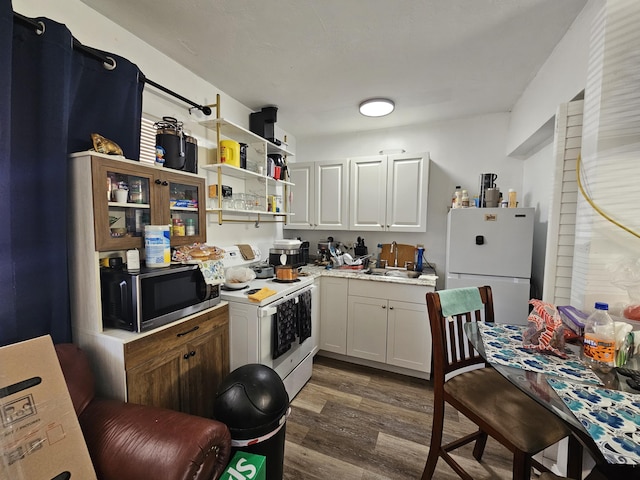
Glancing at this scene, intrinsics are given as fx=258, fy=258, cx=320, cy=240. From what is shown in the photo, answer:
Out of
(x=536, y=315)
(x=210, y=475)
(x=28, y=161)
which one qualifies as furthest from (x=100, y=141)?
(x=536, y=315)

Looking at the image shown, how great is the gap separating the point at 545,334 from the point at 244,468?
137 centimetres

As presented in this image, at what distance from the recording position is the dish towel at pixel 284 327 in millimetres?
1878

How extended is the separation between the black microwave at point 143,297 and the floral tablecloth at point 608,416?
169 cm

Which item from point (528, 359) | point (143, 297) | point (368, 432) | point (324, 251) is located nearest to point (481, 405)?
point (528, 359)

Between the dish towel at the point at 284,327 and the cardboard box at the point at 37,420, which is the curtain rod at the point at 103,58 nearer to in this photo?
the cardboard box at the point at 37,420

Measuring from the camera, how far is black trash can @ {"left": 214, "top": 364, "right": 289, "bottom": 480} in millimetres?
1238

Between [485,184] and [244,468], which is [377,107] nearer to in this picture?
[485,184]

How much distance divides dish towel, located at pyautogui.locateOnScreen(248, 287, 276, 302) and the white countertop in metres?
0.72

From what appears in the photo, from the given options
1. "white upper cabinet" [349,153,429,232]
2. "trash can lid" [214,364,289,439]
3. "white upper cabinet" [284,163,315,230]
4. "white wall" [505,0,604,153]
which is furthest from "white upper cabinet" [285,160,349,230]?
"trash can lid" [214,364,289,439]

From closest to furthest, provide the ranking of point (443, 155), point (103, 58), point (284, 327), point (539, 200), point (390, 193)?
point (103, 58) < point (284, 327) < point (539, 200) < point (390, 193) < point (443, 155)

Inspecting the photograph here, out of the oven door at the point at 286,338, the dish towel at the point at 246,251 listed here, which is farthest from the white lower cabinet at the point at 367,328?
the dish towel at the point at 246,251

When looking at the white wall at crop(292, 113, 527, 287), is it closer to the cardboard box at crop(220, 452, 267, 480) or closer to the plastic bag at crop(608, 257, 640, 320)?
the plastic bag at crop(608, 257, 640, 320)

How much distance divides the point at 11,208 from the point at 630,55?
2.86 metres

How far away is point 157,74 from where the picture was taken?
1.78 meters
